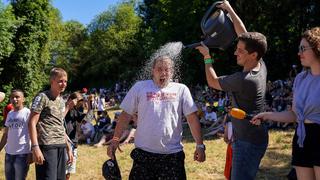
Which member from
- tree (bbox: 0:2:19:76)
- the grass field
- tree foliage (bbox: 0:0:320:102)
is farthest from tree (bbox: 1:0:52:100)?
the grass field

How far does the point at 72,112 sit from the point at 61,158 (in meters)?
2.02

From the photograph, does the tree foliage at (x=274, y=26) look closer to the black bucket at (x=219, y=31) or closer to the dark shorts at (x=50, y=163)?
the black bucket at (x=219, y=31)

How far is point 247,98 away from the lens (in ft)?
11.5

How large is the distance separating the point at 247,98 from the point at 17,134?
9.57ft

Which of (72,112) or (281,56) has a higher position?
(281,56)

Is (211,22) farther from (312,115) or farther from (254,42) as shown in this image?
(312,115)

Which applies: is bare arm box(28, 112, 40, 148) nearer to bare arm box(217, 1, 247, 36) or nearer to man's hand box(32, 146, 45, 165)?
man's hand box(32, 146, 45, 165)

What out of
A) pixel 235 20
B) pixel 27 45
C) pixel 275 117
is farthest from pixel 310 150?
pixel 27 45

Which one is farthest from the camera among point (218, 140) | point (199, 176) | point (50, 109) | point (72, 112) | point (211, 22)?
point (218, 140)

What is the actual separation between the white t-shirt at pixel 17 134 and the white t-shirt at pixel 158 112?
179 cm

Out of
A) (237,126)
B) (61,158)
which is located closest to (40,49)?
(61,158)

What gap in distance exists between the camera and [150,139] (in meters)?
3.79

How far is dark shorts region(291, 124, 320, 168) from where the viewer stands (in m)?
2.93

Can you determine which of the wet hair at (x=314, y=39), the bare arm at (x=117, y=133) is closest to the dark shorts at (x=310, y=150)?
the wet hair at (x=314, y=39)
